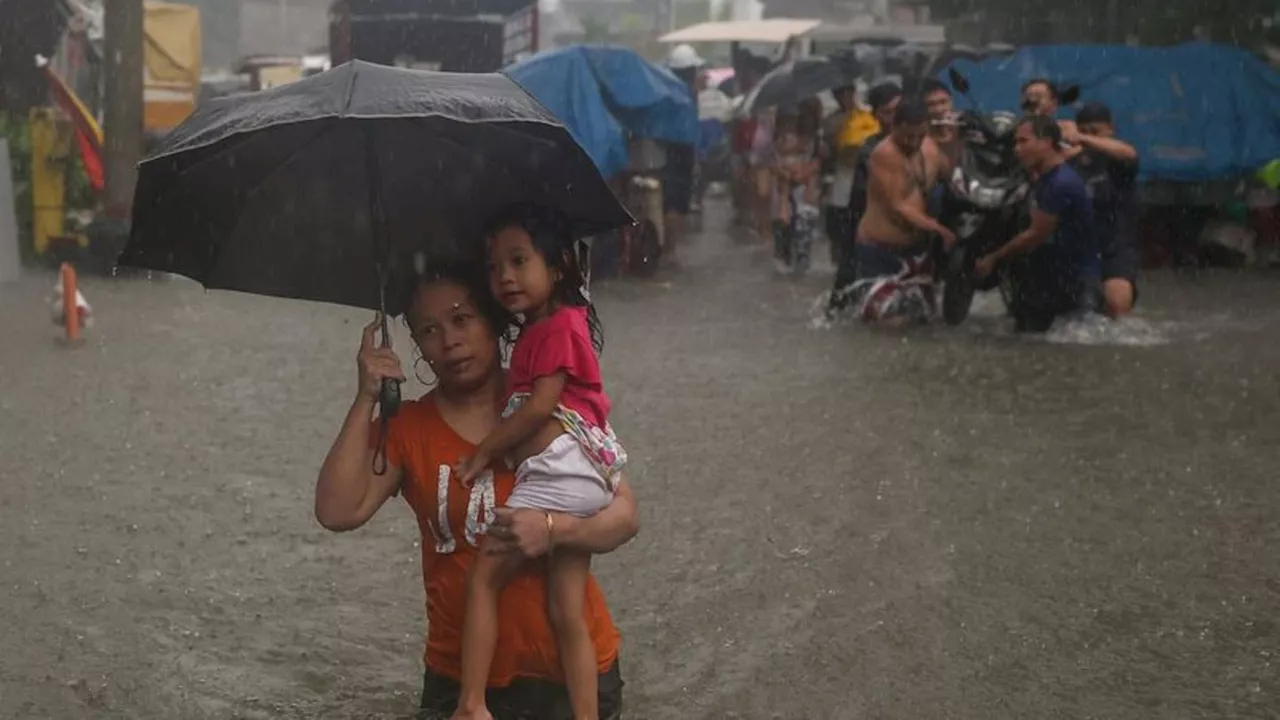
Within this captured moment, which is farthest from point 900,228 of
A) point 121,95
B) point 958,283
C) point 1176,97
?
point 121,95

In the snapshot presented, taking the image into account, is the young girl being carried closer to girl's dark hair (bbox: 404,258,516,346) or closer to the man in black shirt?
girl's dark hair (bbox: 404,258,516,346)

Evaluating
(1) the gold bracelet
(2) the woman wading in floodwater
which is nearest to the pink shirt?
(2) the woman wading in floodwater

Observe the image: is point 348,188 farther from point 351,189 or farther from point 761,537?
point 761,537

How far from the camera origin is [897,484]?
7.67 meters

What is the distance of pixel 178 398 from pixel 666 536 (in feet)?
12.8

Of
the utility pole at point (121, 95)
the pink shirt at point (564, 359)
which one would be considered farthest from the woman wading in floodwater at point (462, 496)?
the utility pole at point (121, 95)

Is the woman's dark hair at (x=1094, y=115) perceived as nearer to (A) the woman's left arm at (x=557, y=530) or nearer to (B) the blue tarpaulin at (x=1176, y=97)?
(B) the blue tarpaulin at (x=1176, y=97)

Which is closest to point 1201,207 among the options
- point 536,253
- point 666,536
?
point 666,536

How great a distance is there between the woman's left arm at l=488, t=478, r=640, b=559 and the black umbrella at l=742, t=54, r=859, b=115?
48.1 feet

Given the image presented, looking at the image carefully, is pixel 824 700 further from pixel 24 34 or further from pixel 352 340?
pixel 24 34

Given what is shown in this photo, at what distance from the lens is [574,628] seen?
12.5 feet

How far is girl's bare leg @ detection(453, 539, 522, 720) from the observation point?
3.77 metres

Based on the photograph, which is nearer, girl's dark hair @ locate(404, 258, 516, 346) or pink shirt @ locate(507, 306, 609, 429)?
pink shirt @ locate(507, 306, 609, 429)

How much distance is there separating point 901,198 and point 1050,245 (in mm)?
1074
